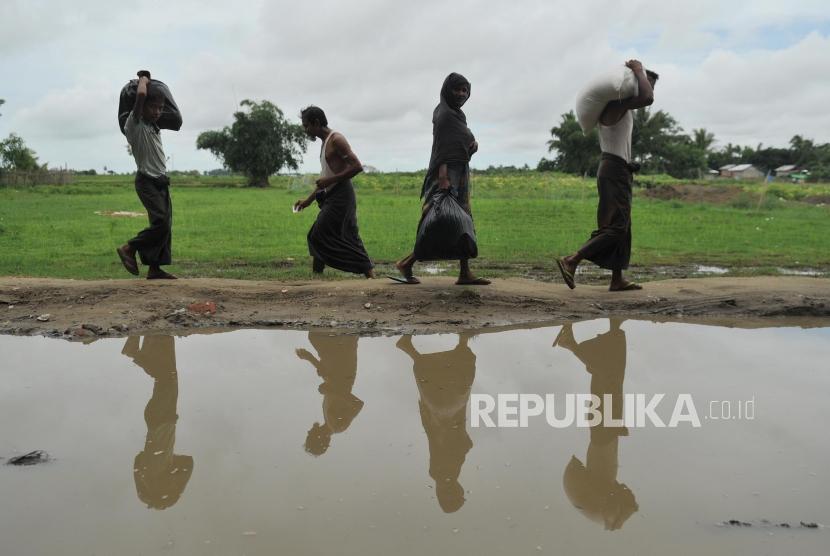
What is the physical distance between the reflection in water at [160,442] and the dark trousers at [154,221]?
1.82 m

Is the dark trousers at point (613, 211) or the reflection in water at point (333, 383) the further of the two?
the dark trousers at point (613, 211)

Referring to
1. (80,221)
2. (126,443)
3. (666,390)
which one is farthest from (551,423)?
(80,221)

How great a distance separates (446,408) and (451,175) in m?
2.86

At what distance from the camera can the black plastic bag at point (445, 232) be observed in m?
5.72

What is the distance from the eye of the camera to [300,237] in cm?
1153

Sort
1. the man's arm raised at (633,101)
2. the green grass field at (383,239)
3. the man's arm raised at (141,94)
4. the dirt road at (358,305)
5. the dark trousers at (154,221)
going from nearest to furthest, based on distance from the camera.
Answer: the dirt road at (358,305), the man's arm raised at (633,101), the man's arm raised at (141,94), the dark trousers at (154,221), the green grass field at (383,239)

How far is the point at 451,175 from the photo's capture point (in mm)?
5934

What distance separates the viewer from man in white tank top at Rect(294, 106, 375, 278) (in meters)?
6.43

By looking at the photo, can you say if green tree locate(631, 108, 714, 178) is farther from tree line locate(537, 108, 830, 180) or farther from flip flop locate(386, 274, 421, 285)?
flip flop locate(386, 274, 421, 285)

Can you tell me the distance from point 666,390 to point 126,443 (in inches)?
106

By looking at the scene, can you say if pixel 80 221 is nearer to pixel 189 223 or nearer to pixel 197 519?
pixel 189 223

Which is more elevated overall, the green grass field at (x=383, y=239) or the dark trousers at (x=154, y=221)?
the dark trousers at (x=154, y=221)

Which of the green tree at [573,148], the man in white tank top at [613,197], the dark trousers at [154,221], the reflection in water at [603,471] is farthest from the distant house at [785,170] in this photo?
the reflection in water at [603,471]

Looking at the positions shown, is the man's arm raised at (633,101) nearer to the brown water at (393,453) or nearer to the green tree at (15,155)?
the brown water at (393,453)
